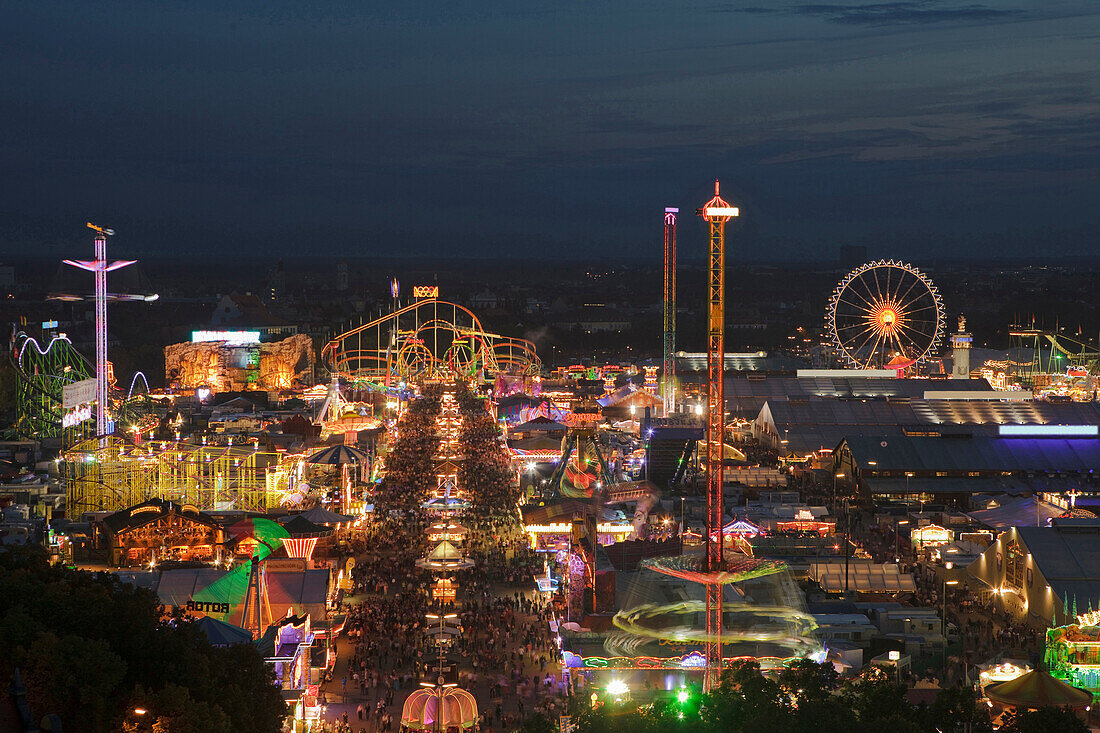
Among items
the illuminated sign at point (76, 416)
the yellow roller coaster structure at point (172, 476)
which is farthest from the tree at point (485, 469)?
the illuminated sign at point (76, 416)

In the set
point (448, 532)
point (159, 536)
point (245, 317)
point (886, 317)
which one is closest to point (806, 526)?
point (448, 532)

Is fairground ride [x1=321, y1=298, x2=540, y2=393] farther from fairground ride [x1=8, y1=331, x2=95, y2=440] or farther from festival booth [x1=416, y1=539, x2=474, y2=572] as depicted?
festival booth [x1=416, y1=539, x2=474, y2=572]

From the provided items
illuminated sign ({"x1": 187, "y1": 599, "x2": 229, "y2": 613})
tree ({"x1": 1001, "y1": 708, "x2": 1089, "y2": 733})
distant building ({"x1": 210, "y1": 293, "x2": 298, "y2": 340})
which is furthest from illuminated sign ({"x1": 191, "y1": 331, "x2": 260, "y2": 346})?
tree ({"x1": 1001, "y1": 708, "x2": 1089, "y2": 733})

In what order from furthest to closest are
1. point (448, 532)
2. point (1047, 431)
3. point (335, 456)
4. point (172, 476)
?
point (1047, 431) → point (335, 456) → point (172, 476) → point (448, 532)

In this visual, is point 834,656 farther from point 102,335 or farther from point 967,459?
point 102,335

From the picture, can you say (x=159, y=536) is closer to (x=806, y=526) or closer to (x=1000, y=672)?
(x=806, y=526)

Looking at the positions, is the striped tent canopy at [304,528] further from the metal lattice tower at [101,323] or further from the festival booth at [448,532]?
the metal lattice tower at [101,323]
